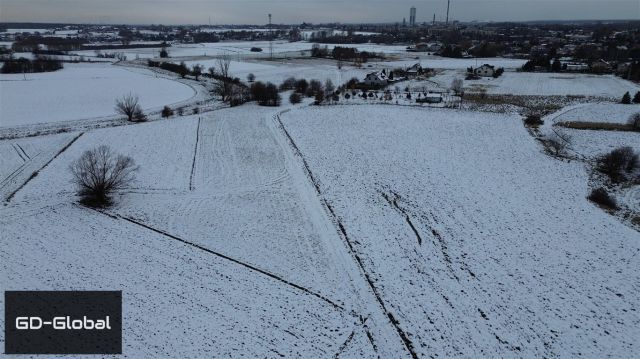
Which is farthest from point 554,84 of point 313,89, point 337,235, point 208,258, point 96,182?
point 96,182

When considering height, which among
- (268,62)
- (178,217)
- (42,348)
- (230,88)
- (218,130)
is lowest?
(42,348)

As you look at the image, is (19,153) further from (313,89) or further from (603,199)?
(603,199)

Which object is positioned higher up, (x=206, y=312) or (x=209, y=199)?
(x=209, y=199)

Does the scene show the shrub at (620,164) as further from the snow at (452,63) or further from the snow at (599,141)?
the snow at (452,63)

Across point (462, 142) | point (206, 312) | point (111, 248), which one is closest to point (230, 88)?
point (462, 142)

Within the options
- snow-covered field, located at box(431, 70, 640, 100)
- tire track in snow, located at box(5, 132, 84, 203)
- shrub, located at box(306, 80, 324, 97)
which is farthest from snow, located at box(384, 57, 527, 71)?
tire track in snow, located at box(5, 132, 84, 203)

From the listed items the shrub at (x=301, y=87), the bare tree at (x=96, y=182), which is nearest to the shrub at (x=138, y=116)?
the bare tree at (x=96, y=182)

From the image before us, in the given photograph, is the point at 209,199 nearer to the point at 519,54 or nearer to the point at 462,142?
the point at 462,142
